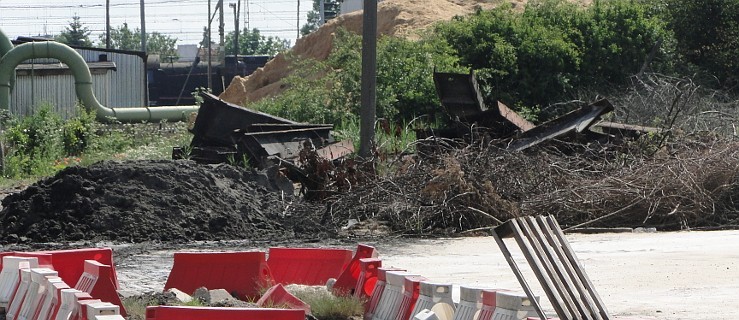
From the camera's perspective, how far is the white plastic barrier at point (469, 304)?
6.37m

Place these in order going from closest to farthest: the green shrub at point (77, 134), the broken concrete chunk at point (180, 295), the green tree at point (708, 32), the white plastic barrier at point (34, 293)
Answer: the white plastic barrier at point (34, 293) → the broken concrete chunk at point (180, 295) → the green shrub at point (77, 134) → the green tree at point (708, 32)

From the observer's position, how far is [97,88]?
4022 cm

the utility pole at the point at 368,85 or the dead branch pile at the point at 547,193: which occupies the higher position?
the utility pole at the point at 368,85

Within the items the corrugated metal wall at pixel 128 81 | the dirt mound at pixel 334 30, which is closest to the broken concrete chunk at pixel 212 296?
the dirt mound at pixel 334 30

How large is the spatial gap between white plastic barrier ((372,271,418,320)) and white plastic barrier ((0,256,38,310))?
104 inches

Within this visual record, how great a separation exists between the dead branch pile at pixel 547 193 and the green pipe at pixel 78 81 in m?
20.8

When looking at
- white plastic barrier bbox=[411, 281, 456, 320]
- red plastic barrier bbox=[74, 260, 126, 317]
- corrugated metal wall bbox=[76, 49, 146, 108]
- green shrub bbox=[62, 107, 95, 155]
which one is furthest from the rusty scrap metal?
corrugated metal wall bbox=[76, 49, 146, 108]

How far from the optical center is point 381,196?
13852 millimetres

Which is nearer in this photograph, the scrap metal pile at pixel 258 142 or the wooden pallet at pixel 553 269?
the wooden pallet at pixel 553 269

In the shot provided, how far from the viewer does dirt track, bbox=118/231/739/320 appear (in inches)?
311

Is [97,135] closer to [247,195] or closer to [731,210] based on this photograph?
Answer: [247,195]

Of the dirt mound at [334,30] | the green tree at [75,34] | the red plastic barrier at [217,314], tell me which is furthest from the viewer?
the green tree at [75,34]

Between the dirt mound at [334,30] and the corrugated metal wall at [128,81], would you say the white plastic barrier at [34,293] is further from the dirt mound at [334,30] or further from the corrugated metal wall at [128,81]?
the corrugated metal wall at [128,81]

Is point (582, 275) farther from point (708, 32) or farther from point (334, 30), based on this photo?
point (334, 30)
